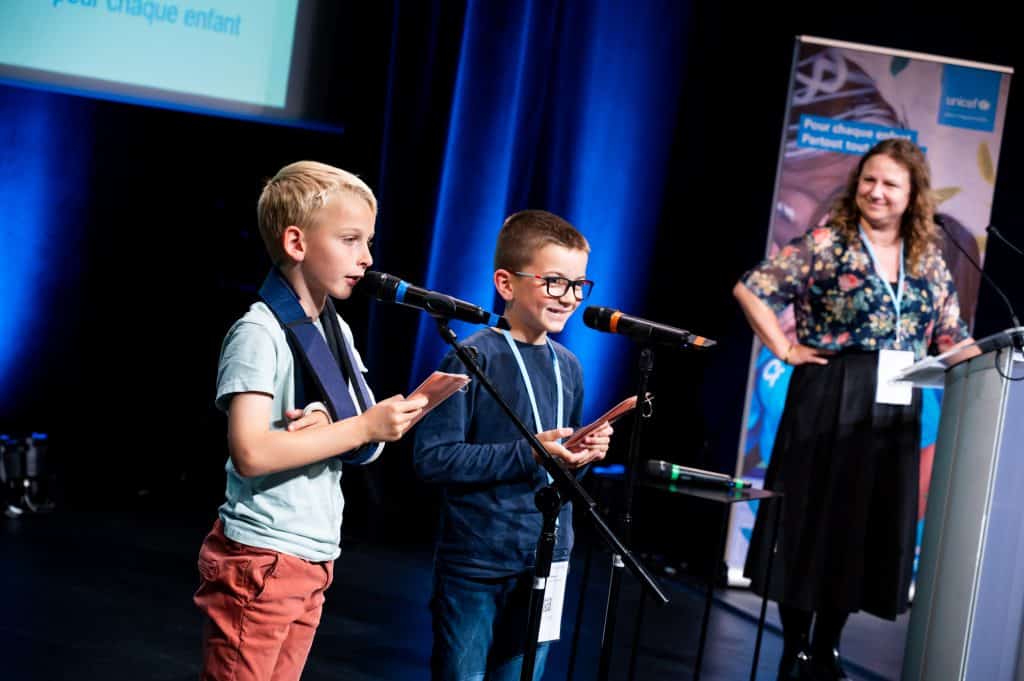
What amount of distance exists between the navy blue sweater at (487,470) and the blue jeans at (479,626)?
1.4 inches

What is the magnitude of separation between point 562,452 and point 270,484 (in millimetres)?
507

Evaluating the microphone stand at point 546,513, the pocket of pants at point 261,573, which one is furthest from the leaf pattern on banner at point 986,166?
the pocket of pants at point 261,573

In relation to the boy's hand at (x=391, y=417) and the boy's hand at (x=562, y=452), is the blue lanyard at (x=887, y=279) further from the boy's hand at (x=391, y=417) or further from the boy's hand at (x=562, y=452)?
the boy's hand at (x=391, y=417)

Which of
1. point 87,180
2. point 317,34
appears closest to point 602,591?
point 317,34

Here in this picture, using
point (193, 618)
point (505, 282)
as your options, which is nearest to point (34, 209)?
point (193, 618)

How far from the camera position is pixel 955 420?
2938mm

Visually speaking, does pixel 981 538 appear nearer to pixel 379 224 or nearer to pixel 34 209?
pixel 379 224

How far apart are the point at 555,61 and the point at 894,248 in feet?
8.72

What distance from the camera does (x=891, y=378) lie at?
326 centimetres

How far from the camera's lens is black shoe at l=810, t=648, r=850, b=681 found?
11.2ft

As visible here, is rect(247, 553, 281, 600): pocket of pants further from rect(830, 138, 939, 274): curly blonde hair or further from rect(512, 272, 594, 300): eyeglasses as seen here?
rect(830, 138, 939, 274): curly blonde hair

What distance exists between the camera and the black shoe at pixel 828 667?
341cm

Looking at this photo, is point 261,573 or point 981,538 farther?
point 981,538

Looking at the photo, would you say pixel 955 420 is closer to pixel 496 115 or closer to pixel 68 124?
pixel 496 115
